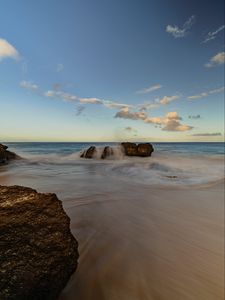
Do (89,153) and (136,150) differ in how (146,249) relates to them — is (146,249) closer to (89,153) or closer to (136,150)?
(89,153)

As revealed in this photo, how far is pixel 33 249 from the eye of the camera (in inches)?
58.7

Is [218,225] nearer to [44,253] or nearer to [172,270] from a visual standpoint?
[172,270]

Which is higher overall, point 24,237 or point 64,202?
point 24,237

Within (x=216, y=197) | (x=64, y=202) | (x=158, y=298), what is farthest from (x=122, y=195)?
(x=158, y=298)

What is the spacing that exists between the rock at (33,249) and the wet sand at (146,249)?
0.42 metres

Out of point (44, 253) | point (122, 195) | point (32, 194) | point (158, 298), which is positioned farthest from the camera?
point (122, 195)

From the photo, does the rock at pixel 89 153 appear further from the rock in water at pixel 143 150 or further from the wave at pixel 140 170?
the rock in water at pixel 143 150

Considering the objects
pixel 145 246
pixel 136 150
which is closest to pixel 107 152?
pixel 136 150

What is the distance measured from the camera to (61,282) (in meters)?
1.55

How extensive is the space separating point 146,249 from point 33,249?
160 centimetres

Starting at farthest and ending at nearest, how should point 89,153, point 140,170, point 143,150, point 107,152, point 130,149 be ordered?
point 143,150 → point 130,149 → point 107,152 → point 89,153 → point 140,170

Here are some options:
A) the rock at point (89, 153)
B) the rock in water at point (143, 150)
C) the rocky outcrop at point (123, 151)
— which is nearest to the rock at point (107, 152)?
the rocky outcrop at point (123, 151)

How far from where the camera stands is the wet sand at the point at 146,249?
190 centimetres

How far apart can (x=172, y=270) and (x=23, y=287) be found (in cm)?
165
